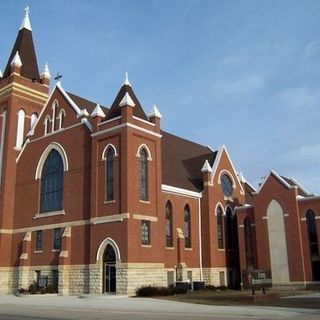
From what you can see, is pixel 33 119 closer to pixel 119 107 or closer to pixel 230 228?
pixel 119 107

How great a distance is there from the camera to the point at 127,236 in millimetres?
34406

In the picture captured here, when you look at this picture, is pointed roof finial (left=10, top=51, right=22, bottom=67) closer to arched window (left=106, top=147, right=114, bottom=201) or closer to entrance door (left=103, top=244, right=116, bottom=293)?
arched window (left=106, top=147, right=114, bottom=201)

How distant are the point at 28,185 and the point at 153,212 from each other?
47.4 ft

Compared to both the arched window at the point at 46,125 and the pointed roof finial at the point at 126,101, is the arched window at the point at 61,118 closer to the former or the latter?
the arched window at the point at 46,125

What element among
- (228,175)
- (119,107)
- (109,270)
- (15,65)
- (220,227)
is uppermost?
(15,65)

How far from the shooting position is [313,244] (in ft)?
134

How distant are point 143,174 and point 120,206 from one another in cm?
371

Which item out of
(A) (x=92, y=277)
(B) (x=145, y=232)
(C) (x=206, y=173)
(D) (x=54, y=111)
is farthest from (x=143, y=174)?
(D) (x=54, y=111)

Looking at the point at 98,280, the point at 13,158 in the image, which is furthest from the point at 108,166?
the point at 13,158

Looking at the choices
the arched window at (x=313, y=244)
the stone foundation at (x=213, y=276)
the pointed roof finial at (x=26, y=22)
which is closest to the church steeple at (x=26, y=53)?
the pointed roof finial at (x=26, y=22)

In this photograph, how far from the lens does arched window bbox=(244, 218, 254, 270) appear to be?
148ft

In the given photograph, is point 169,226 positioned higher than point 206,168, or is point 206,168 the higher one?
point 206,168

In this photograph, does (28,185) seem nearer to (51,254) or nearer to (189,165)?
(51,254)

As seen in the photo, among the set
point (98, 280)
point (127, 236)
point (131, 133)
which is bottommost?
point (98, 280)
